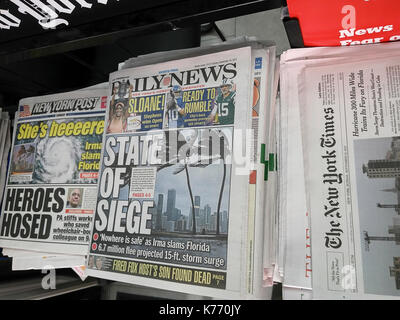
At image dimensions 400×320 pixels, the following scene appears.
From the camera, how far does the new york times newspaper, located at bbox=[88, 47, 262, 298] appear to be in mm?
405

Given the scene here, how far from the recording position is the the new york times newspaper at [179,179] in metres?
0.40

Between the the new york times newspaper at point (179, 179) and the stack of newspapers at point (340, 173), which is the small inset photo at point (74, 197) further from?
the stack of newspapers at point (340, 173)

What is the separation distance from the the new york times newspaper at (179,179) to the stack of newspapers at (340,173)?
0.23 feet

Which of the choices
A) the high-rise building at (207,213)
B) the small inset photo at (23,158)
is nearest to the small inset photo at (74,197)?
the small inset photo at (23,158)

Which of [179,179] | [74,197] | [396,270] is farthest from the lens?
[74,197]

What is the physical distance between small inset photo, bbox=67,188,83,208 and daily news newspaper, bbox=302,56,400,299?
42cm

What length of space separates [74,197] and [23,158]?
0.60ft

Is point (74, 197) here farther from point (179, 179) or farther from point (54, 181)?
point (179, 179)

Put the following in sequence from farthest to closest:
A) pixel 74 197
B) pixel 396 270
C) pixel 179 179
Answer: pixel 74 197 < pixel 179 179 < pixel 396 270

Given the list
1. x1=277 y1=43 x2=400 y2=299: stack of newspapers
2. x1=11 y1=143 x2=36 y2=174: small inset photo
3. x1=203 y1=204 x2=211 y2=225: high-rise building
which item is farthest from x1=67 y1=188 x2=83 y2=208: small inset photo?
x1=277 y1=43 x2=400 y2=299: stack of newspapers

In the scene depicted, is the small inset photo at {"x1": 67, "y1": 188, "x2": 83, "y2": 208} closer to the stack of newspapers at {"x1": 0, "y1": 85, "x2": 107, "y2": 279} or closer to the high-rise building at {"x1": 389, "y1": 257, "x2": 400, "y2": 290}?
the stack of newspapers at {"x1": 0, "y1": 85, "x2": 107, "y2": 279}

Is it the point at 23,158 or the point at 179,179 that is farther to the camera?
the point at 23,158

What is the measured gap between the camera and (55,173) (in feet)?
1.92

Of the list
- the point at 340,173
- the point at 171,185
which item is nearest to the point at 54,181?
the point at 171,185
